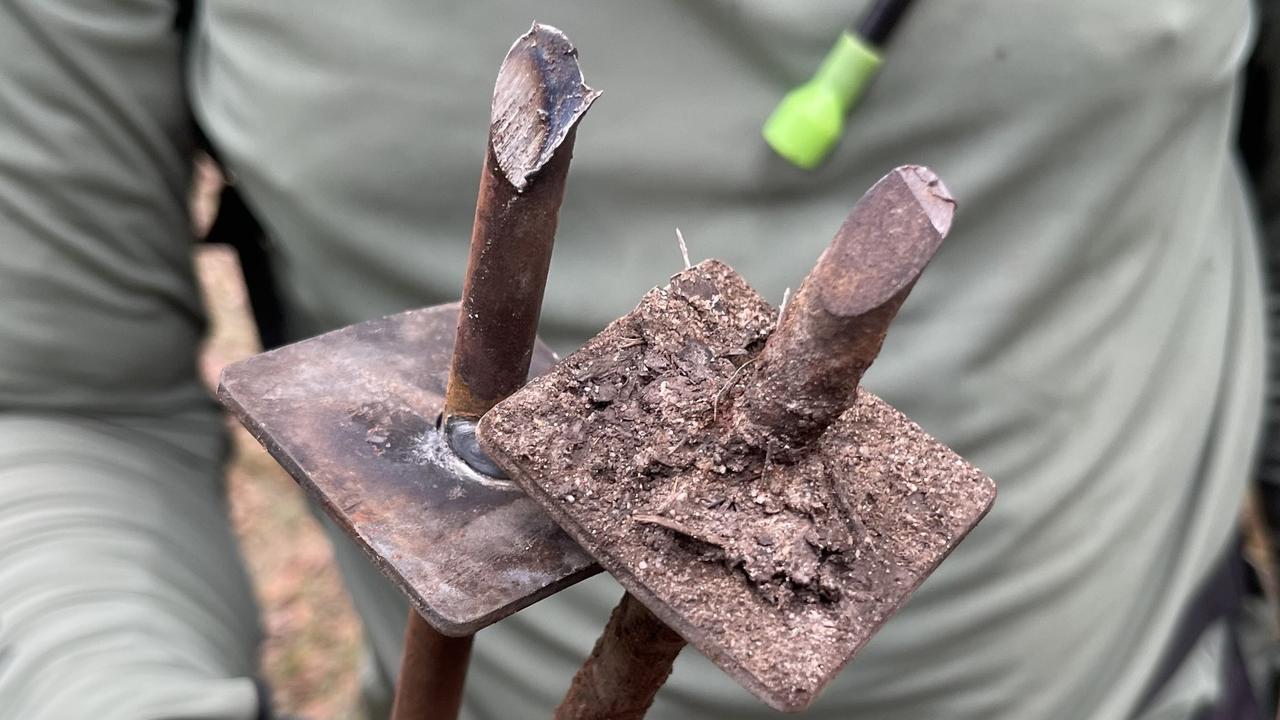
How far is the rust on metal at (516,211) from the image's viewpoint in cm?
49

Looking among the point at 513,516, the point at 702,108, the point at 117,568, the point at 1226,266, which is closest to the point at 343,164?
the point at 702,108

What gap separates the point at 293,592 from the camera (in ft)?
7.79

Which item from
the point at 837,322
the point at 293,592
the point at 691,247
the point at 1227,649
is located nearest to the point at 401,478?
the point at 837,322

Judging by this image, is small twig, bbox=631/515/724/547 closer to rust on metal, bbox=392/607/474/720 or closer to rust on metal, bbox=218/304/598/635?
rust on metal, bbox=218/304/598/635

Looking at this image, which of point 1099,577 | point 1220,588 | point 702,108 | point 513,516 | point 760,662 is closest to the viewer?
point 760,662

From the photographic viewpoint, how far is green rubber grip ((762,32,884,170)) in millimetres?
906

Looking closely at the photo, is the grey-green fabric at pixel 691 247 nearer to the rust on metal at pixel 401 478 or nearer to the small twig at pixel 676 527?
the rust on metal at pixel 401 478

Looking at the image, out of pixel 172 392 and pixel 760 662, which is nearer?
pixel 760 662

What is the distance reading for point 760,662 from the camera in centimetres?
47

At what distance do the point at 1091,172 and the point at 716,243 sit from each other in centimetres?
40

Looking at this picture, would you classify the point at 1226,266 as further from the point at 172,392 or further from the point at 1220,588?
the point at 172,392

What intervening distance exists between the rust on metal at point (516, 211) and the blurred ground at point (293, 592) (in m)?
1.66

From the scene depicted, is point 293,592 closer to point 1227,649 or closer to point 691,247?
point 691,247

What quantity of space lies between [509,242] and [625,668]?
0.27 metres
